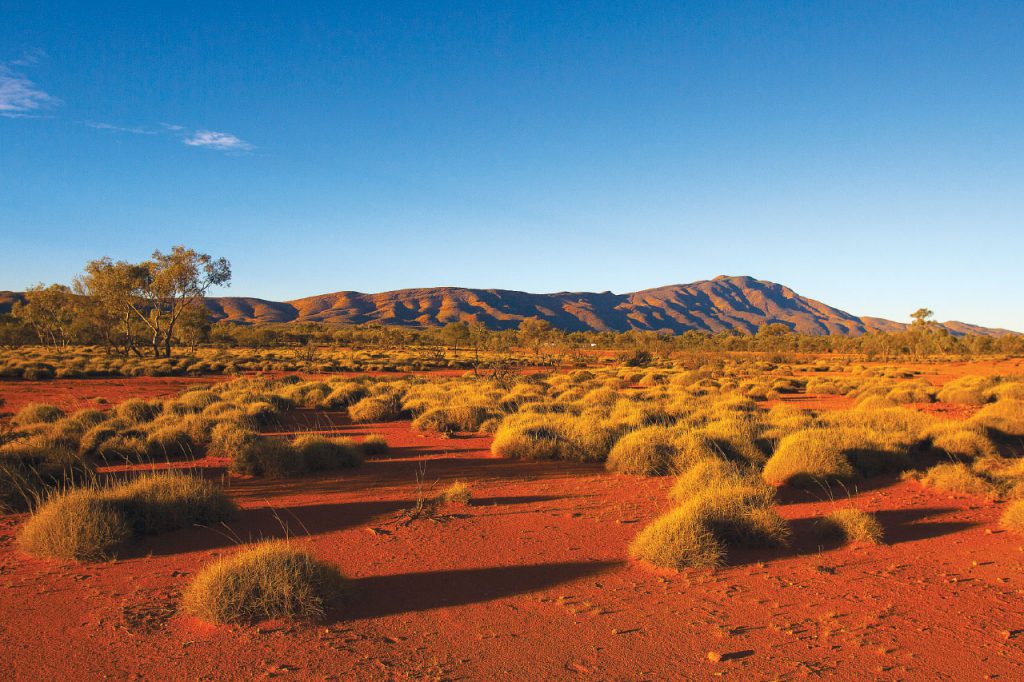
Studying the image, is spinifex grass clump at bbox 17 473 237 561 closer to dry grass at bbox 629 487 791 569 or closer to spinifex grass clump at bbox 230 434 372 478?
spinifex grass clump at bbox 230 434 372 478

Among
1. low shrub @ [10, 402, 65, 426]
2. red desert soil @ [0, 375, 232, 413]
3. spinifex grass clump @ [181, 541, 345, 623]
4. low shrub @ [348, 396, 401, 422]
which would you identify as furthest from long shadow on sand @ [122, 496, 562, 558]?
red desert soil @ [0, 375, 232, 413]

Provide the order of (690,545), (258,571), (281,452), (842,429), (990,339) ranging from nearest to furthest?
1. (258,571)
2. (690,545)
3. (281,452)
4. (842,429)
5. (990,339)

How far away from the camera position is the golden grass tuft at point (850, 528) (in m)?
6.55

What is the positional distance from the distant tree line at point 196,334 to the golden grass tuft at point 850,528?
37.5 metres

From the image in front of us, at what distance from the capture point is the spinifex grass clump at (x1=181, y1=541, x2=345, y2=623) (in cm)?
457

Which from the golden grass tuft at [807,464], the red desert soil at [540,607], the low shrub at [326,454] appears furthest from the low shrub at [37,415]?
the golden grass tuft at [807,464]

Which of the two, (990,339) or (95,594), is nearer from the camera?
(95,594)

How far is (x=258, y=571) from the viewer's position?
15.5 ft

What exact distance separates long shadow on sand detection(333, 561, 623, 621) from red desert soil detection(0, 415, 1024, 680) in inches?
0.9

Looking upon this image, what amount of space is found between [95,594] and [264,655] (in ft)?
7.13

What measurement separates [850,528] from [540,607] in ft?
13.1

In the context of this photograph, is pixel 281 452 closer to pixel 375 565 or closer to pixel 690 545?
pixel 375 565

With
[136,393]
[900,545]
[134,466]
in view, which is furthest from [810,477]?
[136,393]

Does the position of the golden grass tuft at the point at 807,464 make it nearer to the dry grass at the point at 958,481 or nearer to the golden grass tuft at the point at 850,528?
the dry grass at the point at 958,481
